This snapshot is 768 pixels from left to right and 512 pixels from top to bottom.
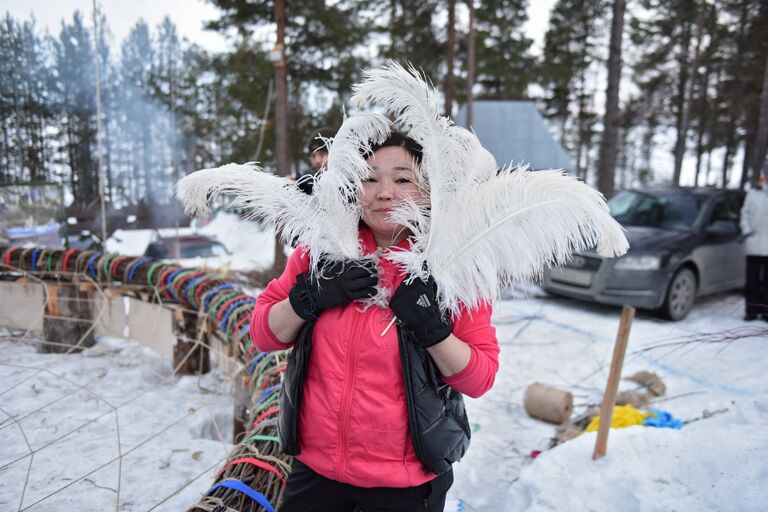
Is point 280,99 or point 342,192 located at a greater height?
point 280,99

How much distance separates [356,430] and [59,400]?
3119 mm

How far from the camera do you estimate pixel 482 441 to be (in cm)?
361

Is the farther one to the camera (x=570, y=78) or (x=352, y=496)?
(x=570, y=78)

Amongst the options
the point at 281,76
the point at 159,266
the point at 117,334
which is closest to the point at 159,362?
the point at 117,334

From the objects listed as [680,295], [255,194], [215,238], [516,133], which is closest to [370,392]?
[255,194]

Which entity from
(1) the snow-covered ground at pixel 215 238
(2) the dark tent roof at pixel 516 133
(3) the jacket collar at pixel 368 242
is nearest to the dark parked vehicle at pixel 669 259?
(3) the jacket collar at pixel 368 242

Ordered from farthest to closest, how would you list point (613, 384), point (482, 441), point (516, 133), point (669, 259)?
point (516, 133) < point (669, 259) < point (482, 441) < point (613, 384)

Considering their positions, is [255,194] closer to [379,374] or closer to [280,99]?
[379,374]

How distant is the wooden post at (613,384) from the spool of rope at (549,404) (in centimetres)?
105

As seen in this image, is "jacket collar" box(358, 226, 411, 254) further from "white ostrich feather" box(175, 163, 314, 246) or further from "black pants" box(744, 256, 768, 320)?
"black pants" box(744, 256, 768, 320)

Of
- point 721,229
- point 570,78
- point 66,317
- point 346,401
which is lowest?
point 66,317

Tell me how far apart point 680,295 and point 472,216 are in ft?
20.7

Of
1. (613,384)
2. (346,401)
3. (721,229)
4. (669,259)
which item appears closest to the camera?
(346,401)

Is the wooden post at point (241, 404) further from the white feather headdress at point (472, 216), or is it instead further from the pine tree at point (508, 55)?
the pine tree at point (508, 55)
